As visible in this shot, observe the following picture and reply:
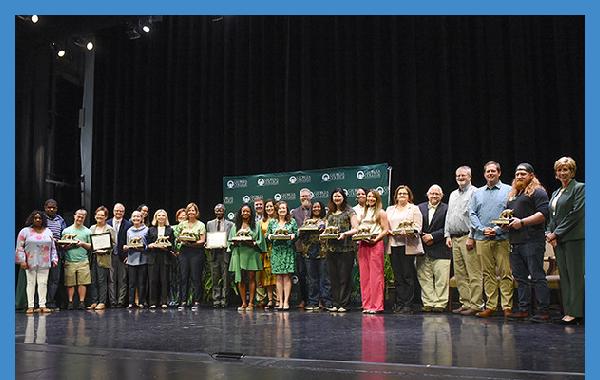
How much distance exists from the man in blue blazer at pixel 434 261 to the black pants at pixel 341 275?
85 cm

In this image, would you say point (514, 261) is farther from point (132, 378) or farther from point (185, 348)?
point (132, 378)

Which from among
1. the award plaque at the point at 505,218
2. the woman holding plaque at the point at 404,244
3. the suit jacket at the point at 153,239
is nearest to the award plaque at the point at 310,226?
the woman holding plaque at the point at 404,244

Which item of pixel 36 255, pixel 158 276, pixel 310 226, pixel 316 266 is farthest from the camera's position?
pixel 158 276

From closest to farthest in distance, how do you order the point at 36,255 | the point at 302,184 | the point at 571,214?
the point at 571,214, the point at 36,255, the point at 302,184

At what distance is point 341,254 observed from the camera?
7145 millimetres

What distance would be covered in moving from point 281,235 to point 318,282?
779mm

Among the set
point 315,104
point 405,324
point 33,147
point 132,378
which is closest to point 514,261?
point 405,324

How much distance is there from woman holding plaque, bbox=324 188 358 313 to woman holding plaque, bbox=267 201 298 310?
49 cm

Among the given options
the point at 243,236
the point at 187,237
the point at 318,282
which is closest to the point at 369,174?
the point at 318,282

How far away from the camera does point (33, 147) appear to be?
11406mm

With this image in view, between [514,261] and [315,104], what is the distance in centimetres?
519

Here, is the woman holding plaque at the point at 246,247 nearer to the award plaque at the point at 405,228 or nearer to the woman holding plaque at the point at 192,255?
the woman holding plaque at the point at 192,255

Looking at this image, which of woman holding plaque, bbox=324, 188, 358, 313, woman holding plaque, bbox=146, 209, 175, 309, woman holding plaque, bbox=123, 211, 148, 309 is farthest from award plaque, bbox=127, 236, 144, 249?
woman holding plaque, bbox=324, 188, 358, 313

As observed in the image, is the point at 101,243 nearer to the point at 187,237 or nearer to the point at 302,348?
the point at 187,237
